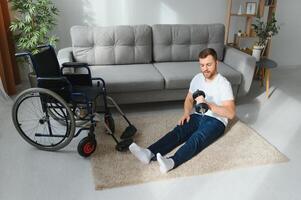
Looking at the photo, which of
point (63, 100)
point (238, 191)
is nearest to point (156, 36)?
point (63, 100)

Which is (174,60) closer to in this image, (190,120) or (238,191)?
(190,120)

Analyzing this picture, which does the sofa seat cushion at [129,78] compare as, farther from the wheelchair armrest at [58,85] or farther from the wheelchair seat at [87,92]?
the wheelchair armrest at [58,85]

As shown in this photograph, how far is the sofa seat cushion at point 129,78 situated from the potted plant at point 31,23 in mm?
720

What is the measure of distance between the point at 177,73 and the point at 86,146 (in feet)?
4.19

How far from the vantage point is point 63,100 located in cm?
200

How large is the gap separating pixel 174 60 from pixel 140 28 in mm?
562

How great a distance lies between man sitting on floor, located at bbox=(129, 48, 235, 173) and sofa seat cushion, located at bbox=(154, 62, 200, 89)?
461 millimetres

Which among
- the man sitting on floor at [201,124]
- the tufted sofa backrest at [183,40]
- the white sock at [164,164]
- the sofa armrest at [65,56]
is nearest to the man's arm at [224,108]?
the man sitting on floor at [201,124]

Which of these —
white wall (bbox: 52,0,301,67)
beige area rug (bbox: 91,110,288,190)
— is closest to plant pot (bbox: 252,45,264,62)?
white wall (bbox: 52,0,301,67)

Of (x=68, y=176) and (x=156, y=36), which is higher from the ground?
(x=156, y=36)

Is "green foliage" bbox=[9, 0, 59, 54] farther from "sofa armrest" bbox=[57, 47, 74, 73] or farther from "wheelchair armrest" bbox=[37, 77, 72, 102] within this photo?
"wheelchair armrest" bbox=[37, 77, 72, 102]

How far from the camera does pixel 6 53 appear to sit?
310 cm

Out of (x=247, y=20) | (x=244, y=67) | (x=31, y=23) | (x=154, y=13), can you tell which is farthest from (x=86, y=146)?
(x=247, y=20)

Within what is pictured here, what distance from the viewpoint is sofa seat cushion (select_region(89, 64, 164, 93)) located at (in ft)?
8.70
